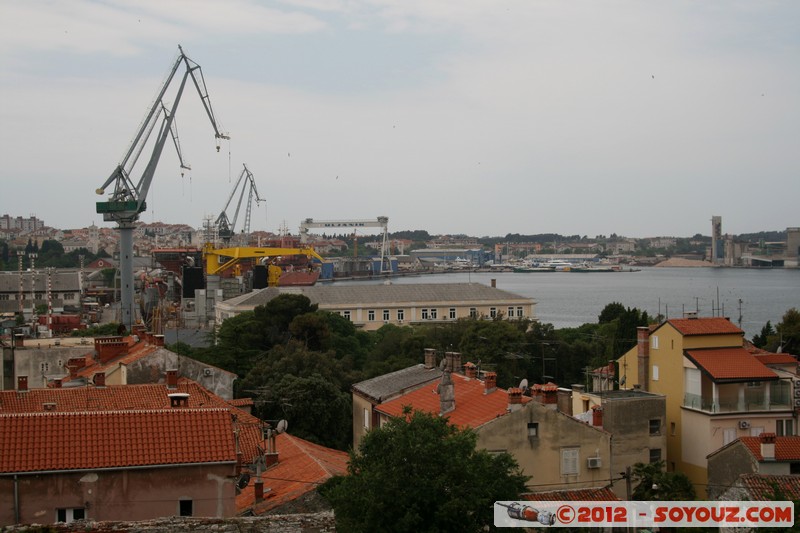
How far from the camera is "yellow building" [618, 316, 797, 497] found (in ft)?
50.2

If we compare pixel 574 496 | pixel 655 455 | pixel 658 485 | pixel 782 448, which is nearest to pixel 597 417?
→ pixel 655 455

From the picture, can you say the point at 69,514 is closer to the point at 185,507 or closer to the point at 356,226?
the point at 185,507

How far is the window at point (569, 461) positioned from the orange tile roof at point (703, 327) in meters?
4.43

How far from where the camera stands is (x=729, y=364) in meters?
15.8

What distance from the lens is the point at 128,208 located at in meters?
44.5

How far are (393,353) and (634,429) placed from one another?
13.7 meters

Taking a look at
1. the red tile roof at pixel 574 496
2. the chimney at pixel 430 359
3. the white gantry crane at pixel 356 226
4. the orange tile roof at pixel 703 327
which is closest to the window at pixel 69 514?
the red tile roof at pixel 574 496

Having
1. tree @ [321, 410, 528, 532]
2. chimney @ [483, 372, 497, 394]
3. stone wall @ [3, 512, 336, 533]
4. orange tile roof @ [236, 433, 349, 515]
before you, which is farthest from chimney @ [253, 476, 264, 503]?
chimney @ [483, 372, 497, 394]

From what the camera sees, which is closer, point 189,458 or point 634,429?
point 189,458

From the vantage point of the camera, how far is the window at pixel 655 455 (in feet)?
47.3

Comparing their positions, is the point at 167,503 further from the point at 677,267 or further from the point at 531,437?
the point at 677,267

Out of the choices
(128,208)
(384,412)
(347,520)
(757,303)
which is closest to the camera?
(347,520)

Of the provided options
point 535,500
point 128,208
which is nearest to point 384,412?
point 535,500

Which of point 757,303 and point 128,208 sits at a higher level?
point 128,208
